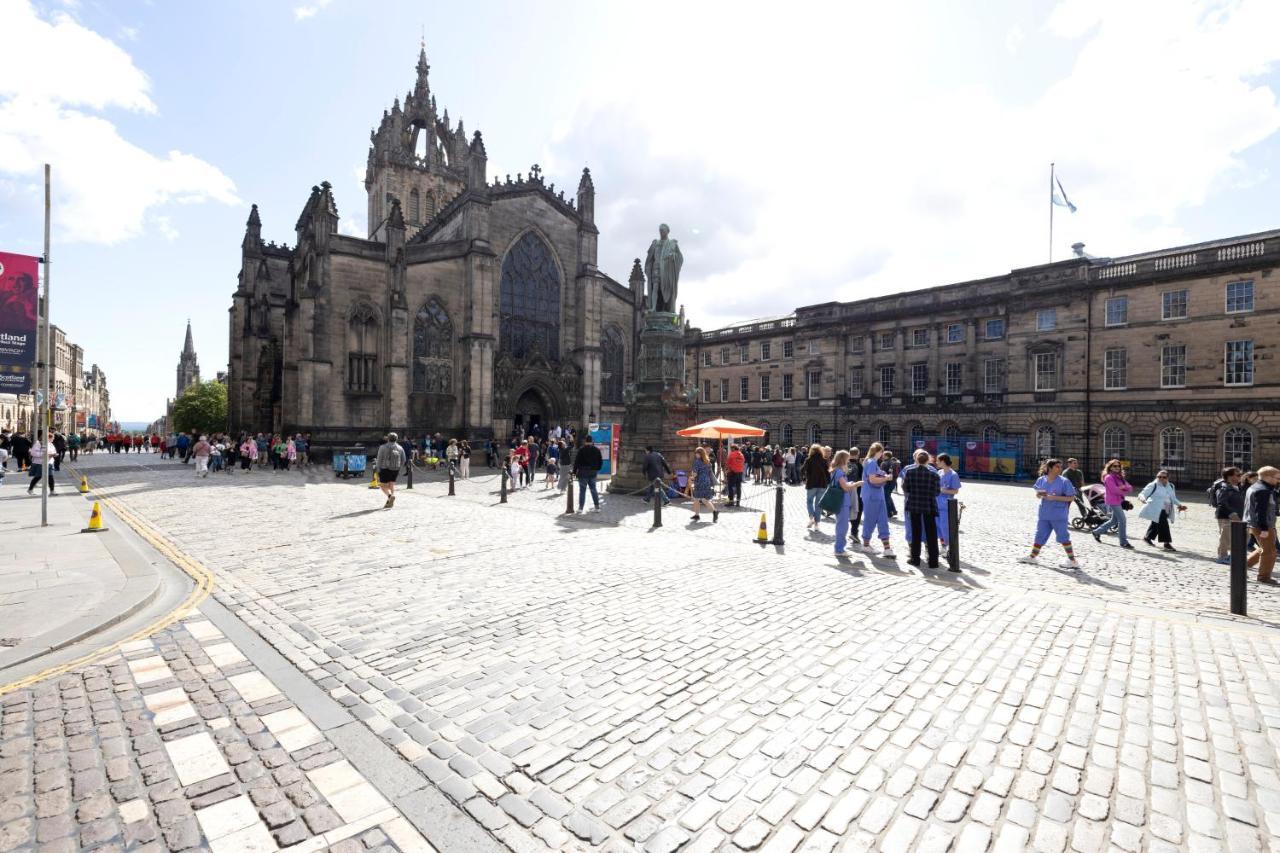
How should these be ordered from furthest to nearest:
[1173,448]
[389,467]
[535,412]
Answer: [535,412]
[1173,448]
[389,467]

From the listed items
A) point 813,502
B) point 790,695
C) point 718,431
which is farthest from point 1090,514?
point 790,695

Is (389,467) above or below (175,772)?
above

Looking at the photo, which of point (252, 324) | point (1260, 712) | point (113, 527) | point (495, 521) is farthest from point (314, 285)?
point (1260, 712)

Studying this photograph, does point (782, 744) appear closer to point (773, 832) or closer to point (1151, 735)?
point (773, 832)

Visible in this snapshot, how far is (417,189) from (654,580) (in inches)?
1999

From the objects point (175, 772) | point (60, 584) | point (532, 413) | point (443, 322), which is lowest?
point (175, 772)

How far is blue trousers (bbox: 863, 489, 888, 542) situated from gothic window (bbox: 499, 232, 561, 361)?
88.2 ft

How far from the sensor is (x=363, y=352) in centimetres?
3031

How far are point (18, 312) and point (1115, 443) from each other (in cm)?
3954

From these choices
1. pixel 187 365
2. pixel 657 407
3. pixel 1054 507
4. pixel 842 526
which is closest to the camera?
pixel 1054 507

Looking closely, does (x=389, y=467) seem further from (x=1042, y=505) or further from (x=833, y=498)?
(x=1042, y=505)

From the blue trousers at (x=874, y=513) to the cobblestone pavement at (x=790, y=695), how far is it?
88 centimetres

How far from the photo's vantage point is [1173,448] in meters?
27.2

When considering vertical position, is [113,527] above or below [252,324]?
below
